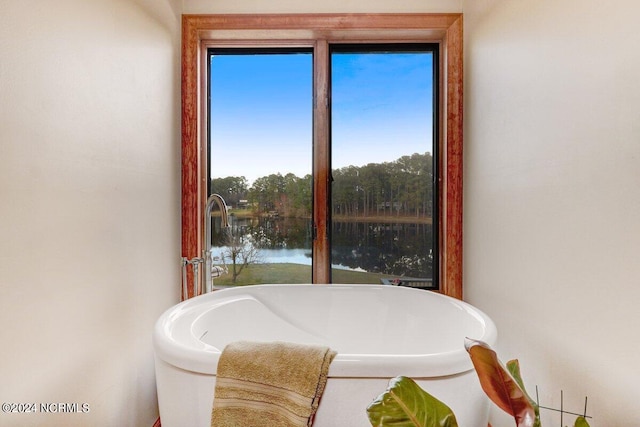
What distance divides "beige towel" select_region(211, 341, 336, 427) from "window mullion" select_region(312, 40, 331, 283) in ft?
3.69

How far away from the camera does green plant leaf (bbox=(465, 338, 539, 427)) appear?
73cm

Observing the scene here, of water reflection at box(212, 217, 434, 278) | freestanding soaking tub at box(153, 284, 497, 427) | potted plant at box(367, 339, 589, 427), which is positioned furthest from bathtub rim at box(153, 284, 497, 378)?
water reflection at box(212, 217, 434, 278)

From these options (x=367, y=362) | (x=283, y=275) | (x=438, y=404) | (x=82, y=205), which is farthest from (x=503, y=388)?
(x=283, y=275)

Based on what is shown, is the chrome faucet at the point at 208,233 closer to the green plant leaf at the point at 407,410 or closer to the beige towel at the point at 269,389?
the beige towel at the point at 269,389

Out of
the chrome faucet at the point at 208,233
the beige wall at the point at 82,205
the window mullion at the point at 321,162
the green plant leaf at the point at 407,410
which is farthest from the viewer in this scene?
the window mullion at the point at 321,162

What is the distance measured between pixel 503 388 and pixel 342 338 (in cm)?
120

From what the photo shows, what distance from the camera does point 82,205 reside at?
3.82 ft

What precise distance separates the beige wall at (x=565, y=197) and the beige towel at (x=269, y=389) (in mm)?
793

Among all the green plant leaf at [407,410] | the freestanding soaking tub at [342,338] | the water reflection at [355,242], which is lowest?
the freestanding soaking tub at [342,338]

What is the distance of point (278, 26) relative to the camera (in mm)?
2031

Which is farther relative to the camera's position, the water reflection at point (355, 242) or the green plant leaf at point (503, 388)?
the water reflection at point (355, 242)

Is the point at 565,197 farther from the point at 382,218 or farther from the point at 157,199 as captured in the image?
the point at 157,199

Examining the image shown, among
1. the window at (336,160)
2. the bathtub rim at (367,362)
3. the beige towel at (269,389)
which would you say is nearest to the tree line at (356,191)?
the window at (336,160)

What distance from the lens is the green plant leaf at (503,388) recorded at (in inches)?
28.6
